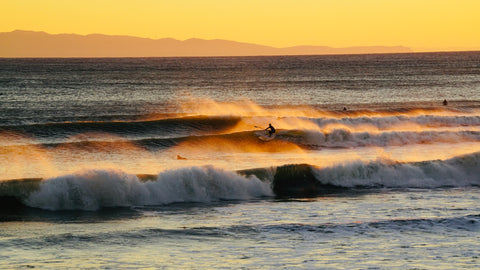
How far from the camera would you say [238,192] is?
21.2m

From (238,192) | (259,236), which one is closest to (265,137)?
(238,192)

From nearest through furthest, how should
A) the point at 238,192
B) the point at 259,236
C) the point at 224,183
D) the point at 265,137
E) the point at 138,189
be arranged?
the point at 259,236
the point at 138,189
the point at 238,192
the point at 224,183
the point at 265,137

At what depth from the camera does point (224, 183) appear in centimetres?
2136

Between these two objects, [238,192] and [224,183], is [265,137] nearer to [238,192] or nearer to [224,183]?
[224,183]

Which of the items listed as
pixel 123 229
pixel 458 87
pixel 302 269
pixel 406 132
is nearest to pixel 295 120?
pixel 406 132

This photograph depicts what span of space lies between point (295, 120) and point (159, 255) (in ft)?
81.7

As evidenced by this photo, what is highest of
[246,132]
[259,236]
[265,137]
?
[246,132]

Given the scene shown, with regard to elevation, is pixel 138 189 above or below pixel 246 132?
below

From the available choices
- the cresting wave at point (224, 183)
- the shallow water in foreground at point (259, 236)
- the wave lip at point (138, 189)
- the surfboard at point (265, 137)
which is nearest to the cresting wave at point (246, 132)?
the surfboard at point (265, 137)

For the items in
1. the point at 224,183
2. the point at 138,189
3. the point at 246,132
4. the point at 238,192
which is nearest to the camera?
the point at 138,189

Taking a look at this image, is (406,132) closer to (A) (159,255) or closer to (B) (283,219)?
(B) (283,219)

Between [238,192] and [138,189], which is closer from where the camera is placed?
[138,189]

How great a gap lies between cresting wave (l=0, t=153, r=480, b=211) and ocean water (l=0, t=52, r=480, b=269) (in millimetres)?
43

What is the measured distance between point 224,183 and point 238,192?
54 cm
